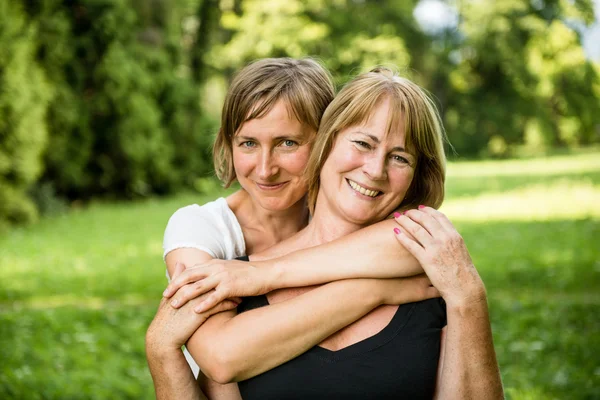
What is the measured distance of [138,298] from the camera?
8.56 m

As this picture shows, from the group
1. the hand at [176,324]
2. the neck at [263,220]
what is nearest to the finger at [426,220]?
the hand at [176,324]

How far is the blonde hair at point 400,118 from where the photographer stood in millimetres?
2291

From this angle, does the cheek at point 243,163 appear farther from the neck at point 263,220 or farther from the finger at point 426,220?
the finger at point 426,220

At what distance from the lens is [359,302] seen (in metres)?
2.17

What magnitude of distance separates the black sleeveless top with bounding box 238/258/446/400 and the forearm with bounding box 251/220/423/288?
201 mm

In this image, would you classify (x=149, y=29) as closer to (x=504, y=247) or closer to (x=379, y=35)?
(x=504, y=247)

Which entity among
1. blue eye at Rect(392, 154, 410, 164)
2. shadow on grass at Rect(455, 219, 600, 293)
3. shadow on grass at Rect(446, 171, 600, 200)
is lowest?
shadow on grass at Rect(446, 171, 600, 200)

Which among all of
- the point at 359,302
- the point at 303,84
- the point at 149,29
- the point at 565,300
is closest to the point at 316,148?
the point at 303,84

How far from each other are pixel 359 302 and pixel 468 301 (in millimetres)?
345

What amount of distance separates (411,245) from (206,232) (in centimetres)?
91

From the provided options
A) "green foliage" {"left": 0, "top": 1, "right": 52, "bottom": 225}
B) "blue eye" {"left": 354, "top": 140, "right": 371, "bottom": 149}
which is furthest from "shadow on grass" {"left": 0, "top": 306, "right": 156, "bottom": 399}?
"green foliage" {"left": 0, "top": 1, "right": 52, "bottom": 225}

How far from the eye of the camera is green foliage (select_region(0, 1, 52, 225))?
42.5 ft

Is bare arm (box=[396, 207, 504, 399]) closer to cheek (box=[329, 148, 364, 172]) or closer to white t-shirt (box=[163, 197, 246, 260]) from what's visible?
cheek (box=[329, 148, 364, 172])

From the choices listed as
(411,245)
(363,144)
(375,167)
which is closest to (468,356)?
(411,245)
